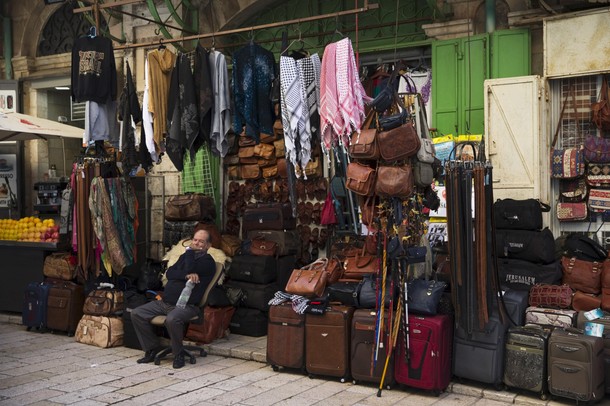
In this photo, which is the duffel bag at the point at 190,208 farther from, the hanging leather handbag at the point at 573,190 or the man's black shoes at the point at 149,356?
the hanging leather handbag at the point at 573,190

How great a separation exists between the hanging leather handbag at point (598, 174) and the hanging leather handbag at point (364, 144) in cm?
269

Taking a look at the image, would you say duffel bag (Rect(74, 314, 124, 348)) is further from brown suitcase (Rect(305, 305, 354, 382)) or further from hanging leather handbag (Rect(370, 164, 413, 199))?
hanging leather handbag (Rect(370, 164, 413, 199))

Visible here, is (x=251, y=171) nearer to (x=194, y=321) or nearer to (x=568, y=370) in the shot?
(x=194, y=321)

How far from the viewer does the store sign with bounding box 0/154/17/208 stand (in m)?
13.0

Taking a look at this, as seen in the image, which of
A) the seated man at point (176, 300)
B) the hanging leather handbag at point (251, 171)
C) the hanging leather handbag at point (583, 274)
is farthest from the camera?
the hanging leather handbag at point (251, 171)

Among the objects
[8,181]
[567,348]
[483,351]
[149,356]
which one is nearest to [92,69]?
[149,356]

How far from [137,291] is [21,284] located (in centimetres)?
208

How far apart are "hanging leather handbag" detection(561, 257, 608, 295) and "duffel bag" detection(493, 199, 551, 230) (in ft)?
1.74

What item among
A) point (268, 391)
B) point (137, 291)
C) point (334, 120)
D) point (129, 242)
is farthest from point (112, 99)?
point (268, 391)

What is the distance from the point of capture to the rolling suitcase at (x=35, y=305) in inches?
383

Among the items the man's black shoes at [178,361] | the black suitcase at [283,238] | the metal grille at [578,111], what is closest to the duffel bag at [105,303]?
the man's black shoes at [178,361]

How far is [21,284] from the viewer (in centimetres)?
1045

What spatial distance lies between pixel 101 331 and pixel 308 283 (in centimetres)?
306

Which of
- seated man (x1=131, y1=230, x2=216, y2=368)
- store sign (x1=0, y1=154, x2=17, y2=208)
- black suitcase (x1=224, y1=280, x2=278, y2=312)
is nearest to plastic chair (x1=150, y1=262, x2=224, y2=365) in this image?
seated man (x1=131, y1=230, x2=216, y2=368)
